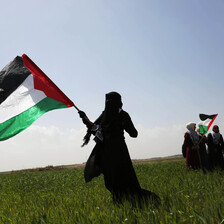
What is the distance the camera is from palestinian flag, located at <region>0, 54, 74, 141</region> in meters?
4.95

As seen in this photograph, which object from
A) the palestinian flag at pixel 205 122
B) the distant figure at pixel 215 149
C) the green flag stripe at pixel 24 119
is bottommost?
the distant figure at pixel 215 149

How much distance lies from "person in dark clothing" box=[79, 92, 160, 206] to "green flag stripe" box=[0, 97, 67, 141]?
113 cm

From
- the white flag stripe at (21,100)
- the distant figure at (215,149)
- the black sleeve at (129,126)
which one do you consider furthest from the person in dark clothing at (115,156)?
the distant figure at (215,149)

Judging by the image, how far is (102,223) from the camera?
129 inches

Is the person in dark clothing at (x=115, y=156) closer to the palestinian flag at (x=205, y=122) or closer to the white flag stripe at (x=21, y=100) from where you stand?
the white flag stripe at (x=21, y=100)

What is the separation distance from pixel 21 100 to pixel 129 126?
2499 mm

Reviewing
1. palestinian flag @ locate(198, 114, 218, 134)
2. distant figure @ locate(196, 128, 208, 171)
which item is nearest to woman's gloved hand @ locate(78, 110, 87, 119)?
distant figure @ locate(196, 128, 208, 171)

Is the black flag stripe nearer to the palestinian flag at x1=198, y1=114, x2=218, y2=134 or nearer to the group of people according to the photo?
the group of people

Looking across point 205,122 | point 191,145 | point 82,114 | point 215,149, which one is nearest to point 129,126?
point 82,114

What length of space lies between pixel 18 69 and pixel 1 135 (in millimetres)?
1369

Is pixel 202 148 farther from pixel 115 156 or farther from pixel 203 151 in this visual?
pixel 115 156

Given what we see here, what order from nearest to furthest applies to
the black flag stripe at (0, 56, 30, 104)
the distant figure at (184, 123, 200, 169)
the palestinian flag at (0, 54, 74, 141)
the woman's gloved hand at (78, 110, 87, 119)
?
the woman's gloved hand at (78, 110, 87, 119), the palestinian flag at (0, 54, 74, 141), the black flag stripe at (0, 56, 30, 104), the distant figure at (184, 123, 200, 169)

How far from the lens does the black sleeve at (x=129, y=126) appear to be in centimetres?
414

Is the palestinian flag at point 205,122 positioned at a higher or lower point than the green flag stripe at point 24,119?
lower
